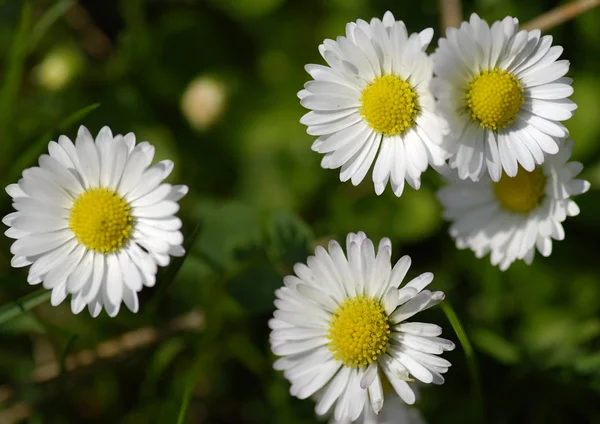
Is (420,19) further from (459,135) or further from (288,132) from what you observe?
(459,135)

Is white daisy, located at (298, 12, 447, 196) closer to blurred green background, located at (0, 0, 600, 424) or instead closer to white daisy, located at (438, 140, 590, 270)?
white daisy, located at (438, 140, 590, 270)

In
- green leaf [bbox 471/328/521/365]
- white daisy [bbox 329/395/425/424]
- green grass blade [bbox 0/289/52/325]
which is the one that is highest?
green leaf [bbox 471/328/521/365]

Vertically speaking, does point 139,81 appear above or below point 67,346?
above

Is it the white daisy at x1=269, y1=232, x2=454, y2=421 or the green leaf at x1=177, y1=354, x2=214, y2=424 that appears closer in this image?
the white daisy at x1=269, y1=232, x2=454, y2=421

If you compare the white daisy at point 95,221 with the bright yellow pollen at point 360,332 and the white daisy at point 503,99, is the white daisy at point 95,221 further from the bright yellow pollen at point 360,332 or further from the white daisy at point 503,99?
the white daisy at point 503,99

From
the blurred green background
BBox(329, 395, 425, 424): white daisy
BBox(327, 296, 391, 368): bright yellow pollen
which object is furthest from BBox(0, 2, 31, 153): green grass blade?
BBox(329, 395, 425, 424): white daisy

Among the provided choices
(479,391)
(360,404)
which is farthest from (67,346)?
(479,391)

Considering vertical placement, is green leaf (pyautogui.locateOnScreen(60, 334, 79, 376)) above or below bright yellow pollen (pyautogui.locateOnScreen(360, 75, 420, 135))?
below
